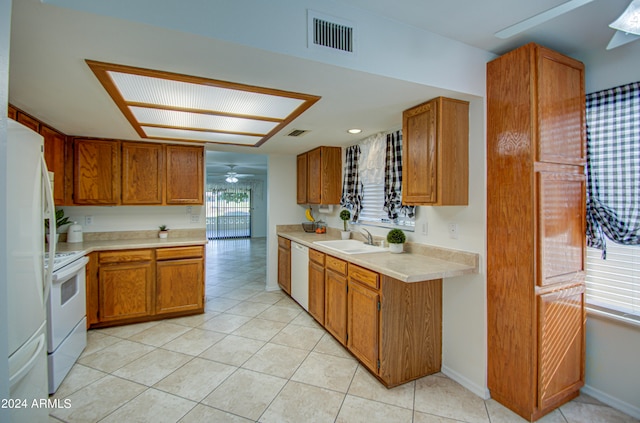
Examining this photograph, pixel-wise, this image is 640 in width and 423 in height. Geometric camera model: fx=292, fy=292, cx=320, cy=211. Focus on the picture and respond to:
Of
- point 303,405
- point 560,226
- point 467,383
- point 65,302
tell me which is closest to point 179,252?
point 65,302

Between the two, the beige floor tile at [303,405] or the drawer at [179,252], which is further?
the drawer at [179,252]

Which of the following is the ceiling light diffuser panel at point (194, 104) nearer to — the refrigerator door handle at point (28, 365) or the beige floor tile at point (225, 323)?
the refrigerator door handle at point (28, 365)

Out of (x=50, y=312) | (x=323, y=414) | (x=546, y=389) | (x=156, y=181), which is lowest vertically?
(x=323, y=414)

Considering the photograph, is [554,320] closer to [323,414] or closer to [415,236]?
[415,236]

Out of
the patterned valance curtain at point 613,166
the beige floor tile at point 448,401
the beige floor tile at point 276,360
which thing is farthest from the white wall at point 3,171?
the patterned valance curtain at point 613,166

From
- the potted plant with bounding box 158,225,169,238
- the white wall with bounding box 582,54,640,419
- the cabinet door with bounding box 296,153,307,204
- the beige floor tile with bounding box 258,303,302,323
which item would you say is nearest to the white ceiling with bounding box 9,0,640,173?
the white wall with bounding box 582,54,640,419

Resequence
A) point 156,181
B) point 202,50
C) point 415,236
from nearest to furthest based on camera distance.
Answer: point 202,50
point 415,236
point 156,181

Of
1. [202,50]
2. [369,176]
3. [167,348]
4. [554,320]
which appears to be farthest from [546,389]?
[167,348]

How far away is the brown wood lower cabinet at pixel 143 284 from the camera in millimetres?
3088

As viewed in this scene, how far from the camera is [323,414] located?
189 cm

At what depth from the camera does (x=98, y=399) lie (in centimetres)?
201

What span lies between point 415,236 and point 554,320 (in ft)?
3.73

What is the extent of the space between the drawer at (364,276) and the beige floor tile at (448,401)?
82 cm

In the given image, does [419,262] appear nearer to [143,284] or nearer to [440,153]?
[440,153]
